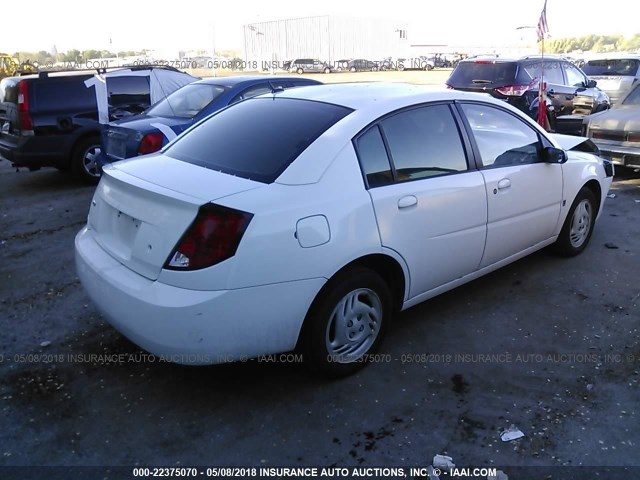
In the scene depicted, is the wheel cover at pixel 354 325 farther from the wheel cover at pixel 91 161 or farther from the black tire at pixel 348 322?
the wheel cover at pixel 91 161

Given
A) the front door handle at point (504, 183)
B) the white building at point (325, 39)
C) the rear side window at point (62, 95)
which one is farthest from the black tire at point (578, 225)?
the white building at point (325, 39)

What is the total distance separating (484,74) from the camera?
11.0 metres

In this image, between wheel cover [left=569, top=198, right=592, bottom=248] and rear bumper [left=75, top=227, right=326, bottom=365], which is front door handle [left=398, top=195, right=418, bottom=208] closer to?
rear bumper [left=75, top=227, right=326, bottom=365]

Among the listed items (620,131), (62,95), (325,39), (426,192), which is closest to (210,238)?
(426,192)

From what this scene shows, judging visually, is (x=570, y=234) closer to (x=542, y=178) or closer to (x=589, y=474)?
(x=542, y=178)

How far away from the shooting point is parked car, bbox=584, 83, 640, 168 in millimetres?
7770

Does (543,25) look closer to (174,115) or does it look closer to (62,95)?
(174,115)

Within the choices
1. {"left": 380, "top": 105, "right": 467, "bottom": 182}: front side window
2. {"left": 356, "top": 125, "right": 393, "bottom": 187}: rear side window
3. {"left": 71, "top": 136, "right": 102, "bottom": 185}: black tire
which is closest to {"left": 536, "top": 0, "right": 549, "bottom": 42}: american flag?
{"left": 71, "top": 136, "right": 102, "bottom": 185}: black tire


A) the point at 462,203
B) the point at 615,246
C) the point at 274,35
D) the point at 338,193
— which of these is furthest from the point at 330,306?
the point at 274,35

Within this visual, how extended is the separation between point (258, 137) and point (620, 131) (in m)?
6.59

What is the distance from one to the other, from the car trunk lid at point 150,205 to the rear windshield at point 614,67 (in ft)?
48.4

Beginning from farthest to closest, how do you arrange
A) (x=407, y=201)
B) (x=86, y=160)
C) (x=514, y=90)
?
(x=514, y=90) → (x=86, y=160) → (x=407, y=201)

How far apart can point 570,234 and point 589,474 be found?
291cm

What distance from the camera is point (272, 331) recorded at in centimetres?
282
